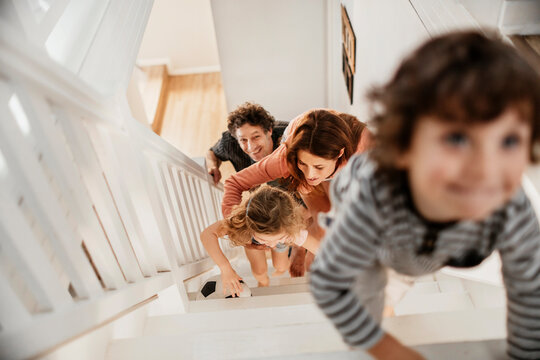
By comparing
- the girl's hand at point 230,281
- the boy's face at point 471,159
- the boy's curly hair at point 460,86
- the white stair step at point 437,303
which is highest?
the boy's curly hair at point 460,86

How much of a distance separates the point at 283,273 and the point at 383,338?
184 cm

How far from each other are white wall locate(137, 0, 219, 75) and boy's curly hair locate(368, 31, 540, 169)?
4.29 metres

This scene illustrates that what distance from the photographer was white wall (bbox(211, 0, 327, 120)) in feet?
11.7

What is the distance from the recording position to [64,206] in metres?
1.02

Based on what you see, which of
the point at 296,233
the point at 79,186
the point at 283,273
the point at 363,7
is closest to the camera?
the point at 79,186

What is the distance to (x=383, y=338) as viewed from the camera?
63cm

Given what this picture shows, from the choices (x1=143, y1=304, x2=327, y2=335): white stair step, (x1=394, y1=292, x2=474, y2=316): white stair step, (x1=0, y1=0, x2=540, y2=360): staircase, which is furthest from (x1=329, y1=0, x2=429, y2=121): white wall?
(x1=394, y1=292, x2=474, y2=316): white stair step

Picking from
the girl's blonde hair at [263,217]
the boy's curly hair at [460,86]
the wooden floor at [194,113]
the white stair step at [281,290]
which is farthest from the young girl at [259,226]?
the wooden floor at [194,113]

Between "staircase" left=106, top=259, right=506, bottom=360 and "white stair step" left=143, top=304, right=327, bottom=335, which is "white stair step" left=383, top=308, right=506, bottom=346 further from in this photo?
"white stair step" left=143, top=304, right=327, bottom=335

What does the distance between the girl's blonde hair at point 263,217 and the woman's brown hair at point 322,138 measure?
153mm

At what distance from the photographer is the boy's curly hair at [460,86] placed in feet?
1.41

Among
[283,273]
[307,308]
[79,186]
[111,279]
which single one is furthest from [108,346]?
[283,273]

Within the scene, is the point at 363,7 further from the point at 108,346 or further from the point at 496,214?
the point at 108,346

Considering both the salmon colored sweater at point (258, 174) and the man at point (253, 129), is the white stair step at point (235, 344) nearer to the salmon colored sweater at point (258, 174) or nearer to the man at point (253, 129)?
the salmon colored sweater at point (258, 174)
